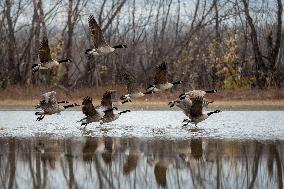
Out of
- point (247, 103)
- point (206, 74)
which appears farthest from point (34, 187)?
point (206, 74)

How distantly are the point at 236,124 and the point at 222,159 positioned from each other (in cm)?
676

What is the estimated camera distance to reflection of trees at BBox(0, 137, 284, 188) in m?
8.71

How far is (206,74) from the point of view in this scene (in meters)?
34.1

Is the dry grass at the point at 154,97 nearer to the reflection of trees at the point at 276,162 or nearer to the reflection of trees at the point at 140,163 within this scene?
the reflection of trees at the point at 140,163

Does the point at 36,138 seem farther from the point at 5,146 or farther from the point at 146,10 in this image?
the point at 146,10

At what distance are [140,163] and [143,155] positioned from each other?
862mm

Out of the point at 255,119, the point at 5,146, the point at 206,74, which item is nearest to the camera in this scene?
the point at 5,146

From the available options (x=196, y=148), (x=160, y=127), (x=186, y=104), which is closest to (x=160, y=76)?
(x=186, y=104)

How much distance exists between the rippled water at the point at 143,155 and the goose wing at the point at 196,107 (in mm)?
464

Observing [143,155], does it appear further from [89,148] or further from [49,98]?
[49,98]

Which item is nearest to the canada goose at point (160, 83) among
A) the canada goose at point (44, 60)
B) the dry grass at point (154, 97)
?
the canada goose at point (44, 60)

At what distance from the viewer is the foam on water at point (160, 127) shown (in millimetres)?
14758

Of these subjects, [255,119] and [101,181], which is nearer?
[101,181]

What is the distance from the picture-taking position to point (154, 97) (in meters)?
27.2
